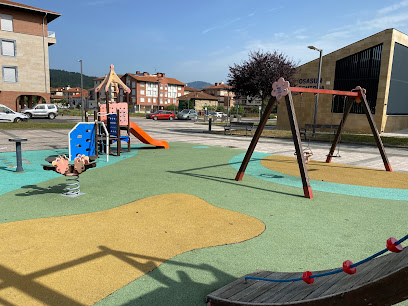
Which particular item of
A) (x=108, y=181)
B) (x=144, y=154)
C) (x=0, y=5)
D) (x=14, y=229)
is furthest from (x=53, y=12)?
(x=14, y=229)

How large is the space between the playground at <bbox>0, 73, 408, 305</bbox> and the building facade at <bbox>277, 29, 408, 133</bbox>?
18385mm

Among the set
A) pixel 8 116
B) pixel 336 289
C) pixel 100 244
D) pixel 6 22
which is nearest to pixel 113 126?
pixel 100 244

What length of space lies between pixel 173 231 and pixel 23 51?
43.2 meters

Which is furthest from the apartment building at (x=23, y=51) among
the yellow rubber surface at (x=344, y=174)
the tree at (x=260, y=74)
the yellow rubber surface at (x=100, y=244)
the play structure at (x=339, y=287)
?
the play structure at (x=339, y=287)

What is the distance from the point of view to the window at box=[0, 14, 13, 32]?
3703 cm

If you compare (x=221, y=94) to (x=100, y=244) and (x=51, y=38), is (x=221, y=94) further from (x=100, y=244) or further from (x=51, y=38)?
(x=100, y=244)

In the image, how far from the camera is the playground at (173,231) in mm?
3113

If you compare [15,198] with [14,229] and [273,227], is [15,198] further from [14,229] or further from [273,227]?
[273,227]

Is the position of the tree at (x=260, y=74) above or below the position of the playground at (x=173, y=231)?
above

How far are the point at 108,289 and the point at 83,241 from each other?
4.14 feet

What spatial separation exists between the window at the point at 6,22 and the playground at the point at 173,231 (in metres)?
38.1

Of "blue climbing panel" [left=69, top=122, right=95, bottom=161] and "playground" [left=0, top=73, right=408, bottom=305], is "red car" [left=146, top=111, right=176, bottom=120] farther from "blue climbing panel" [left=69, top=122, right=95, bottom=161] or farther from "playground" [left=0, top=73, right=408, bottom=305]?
"playground" [left=0, top=73, right=408, bottom=305]

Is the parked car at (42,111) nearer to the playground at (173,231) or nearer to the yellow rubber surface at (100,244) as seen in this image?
the playground at (173,231)

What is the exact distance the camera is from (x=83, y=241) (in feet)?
13.4
